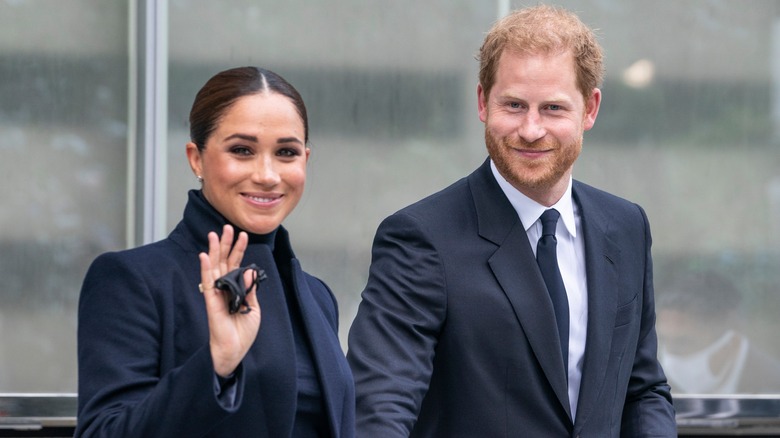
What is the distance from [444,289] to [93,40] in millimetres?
2834

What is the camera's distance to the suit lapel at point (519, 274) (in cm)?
329

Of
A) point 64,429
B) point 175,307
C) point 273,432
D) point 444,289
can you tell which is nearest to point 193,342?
point 175,307

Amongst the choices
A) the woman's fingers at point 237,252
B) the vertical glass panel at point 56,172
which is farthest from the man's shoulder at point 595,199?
the vertical glass panel at point 56,172

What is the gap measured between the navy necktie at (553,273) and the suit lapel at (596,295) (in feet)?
0.21

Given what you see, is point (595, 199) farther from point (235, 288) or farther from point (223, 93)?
point (235, 288)

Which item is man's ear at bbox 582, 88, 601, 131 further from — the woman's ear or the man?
the woman's ear

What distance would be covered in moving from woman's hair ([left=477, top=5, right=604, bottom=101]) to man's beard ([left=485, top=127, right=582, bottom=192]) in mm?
179

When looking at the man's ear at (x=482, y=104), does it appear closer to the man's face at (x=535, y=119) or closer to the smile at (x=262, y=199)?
the man's face at (x=535, y=119)

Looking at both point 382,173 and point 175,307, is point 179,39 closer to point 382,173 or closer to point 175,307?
point 382,173

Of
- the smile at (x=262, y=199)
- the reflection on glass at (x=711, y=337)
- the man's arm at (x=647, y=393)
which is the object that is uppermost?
the smile at (x=262, y=199)

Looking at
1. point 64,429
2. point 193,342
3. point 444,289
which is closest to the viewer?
point 193,342

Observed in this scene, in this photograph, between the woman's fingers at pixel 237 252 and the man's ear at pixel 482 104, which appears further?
the man's ear at pixel 482 104

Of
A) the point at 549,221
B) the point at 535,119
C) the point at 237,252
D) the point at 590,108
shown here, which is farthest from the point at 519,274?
the point at 237,252

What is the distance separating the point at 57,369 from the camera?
18.3 ft
